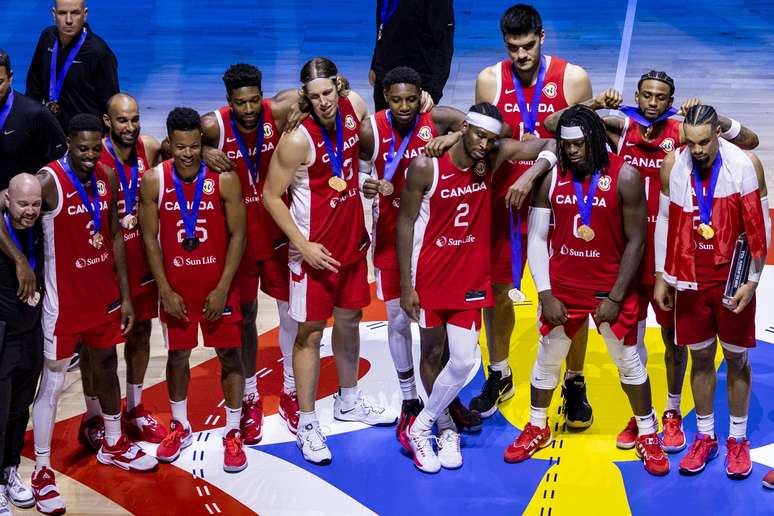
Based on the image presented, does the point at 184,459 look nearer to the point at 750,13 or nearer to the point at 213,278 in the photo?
the point at 213,278

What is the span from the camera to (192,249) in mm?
6094

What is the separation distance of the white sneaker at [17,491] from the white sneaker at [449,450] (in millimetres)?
2096

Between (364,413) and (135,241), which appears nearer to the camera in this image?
(135,241)

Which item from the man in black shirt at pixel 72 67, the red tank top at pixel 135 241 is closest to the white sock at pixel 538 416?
the red tank top at pixel 135 241

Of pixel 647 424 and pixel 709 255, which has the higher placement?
pixel 709 255

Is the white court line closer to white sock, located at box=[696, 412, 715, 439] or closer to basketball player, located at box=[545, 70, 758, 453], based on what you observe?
basketball player, located at box=[545, 70, 758, 453]

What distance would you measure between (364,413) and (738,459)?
6.70 ft

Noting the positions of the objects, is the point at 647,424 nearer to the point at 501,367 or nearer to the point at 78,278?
the point at 501,367

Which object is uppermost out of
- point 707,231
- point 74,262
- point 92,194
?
point 92,194

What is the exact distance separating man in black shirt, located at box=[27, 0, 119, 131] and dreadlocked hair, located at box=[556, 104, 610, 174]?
3.08 m

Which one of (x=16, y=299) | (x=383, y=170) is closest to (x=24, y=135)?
(x=16, y=299)

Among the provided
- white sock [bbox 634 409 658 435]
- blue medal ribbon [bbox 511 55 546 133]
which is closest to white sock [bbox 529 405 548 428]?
white sock [bbox 634 409 658 435]

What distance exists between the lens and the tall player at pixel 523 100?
6.42 metres

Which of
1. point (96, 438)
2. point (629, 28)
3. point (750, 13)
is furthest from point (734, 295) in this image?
point (750, 13)
